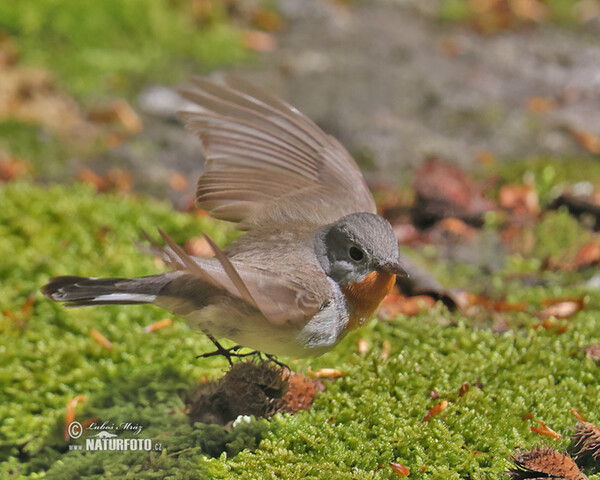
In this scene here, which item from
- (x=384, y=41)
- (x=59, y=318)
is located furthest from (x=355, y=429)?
(x=384, y=41)

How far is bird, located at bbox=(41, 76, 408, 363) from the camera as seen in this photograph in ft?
8.22

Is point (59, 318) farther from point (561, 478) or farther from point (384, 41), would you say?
point (384, 41)

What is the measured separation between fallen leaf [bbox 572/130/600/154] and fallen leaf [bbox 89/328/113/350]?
477 centimetres

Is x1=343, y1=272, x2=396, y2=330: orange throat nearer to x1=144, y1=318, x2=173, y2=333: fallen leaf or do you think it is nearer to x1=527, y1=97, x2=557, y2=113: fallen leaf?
x1=144, y1=318, x2=173, y2=333: fallen leaf

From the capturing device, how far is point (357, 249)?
275 centimetres

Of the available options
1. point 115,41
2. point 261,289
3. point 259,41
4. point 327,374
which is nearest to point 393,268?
point 261,289

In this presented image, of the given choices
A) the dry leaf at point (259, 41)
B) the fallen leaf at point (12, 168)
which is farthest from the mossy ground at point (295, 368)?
the dry leaf at point (259, 41)

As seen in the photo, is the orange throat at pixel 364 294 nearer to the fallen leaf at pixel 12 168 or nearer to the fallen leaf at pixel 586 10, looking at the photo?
the fallen leaf at pixel 12 168

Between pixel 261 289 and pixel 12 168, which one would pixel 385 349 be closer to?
pixel 261 289

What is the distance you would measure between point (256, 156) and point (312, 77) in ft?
13.7

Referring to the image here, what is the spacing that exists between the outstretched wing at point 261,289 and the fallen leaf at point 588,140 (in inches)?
184

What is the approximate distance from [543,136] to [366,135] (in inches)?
68.7

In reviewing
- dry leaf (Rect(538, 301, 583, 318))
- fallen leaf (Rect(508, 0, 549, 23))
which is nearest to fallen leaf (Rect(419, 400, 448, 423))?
dry leaf (Rect(538, 301, 583, 318))

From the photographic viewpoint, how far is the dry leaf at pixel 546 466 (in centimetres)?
253
